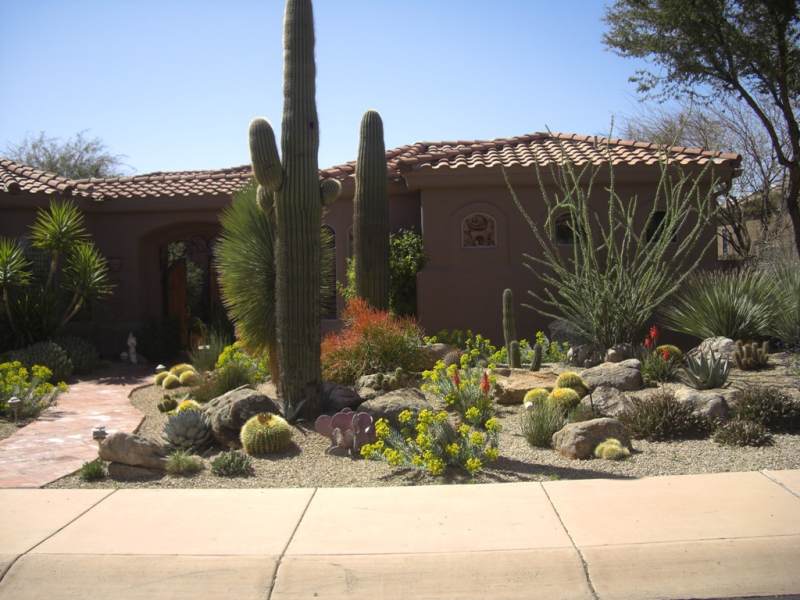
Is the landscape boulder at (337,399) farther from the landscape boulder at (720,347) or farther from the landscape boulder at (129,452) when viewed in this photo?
the landscape boulder at (720,347)

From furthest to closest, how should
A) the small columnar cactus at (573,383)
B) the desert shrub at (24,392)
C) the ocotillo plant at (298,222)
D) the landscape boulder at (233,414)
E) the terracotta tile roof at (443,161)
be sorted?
the terracotta tile roof at (443,161), the desert shrub at (24,392), the small columnar cactus at (573,383), the ocotillo plant at (298,222), the landscape boulder at (233,414)

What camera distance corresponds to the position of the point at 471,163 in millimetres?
16156

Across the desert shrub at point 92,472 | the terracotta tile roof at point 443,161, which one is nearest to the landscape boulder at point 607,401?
the desert shrub at point 92,472

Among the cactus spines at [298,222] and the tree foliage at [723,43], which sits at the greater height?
the tree foliage at [723,43]

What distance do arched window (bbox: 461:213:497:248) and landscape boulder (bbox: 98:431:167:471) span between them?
9.75m

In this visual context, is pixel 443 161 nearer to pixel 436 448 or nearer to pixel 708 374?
pixel 708 374

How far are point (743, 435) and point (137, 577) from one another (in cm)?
556

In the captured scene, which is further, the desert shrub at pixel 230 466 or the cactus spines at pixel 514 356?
the cactus spines at pixel 514 356

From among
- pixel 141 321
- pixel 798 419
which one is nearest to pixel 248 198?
pixel 798 419

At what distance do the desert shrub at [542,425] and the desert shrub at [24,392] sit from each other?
247 inches

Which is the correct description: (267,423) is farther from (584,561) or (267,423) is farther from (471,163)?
(471,163)

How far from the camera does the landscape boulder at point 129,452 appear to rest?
754cm

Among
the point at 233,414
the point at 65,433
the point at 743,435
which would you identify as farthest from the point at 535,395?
the point at 65,433

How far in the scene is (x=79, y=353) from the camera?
15.1 meters
